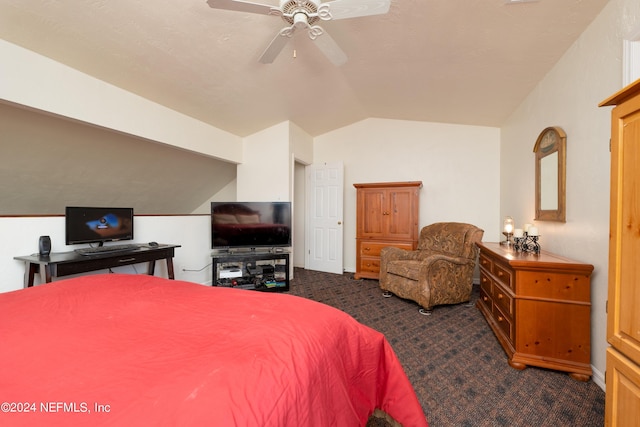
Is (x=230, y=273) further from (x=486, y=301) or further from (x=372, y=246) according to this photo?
(x=486, y=301)

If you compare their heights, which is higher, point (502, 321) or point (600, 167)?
point (600, 167)

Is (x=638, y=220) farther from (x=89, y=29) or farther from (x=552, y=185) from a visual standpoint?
(x=89, y=29)

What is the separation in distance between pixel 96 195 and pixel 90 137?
1.10m

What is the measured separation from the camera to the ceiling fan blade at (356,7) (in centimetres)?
158

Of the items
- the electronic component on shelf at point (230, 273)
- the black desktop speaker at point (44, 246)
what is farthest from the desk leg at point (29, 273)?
the electronic component on shelf at point (230, 273)

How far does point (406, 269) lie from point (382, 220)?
1.14 m

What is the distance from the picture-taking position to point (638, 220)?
0.85 meters

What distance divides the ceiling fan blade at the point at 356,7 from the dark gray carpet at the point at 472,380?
238 cm

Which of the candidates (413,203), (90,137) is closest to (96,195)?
(90,137)

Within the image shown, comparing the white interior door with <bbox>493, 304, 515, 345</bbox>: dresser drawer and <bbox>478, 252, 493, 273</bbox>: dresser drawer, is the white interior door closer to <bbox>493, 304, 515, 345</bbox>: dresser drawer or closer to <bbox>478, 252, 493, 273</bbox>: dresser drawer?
<bbox>478, 252, 493, 273</bbox>: dresser drawer

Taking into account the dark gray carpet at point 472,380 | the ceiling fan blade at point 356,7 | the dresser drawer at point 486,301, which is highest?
the ceiling fan blade at point 356,7

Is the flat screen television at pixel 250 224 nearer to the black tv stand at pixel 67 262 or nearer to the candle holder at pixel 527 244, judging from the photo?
the black tv stand at pixel 67 262

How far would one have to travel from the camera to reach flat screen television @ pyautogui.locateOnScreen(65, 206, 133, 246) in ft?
7.98

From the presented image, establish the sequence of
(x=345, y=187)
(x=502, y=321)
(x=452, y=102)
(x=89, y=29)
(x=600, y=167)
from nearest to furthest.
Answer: (x=600, y=167)
(x=89, y=29)
(x=502, y=321)
(x=452, y=102)
(x=345, y=187)
